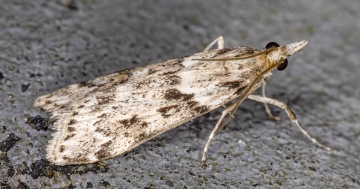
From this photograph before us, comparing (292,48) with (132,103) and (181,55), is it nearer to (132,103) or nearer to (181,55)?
(181,55)

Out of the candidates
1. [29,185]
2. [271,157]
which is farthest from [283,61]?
[29,185]

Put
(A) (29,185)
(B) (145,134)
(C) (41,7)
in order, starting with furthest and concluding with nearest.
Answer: (C) (41,7) < (B) (145,134) < (A) (29,185)

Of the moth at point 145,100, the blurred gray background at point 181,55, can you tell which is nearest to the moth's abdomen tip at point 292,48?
the moth at point 145,100

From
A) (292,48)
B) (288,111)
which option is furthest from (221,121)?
(292,48)

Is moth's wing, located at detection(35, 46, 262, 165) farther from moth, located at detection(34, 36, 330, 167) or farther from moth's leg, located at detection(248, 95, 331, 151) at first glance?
moth's leg, located at detection(248, 95, 331, 151)

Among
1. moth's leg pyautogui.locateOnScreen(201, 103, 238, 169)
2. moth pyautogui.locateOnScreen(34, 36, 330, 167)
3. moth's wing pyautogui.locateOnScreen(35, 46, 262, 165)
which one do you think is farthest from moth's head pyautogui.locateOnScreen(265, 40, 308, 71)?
moth's leg pyautogui.locateOnScreen(201, 103, 238, 169)

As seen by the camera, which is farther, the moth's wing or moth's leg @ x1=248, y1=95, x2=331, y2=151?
moth's leg @ x1=248, y1=95, x2=331, y2=151

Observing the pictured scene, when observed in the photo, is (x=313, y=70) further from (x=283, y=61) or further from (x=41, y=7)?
(x=41, y=7)
